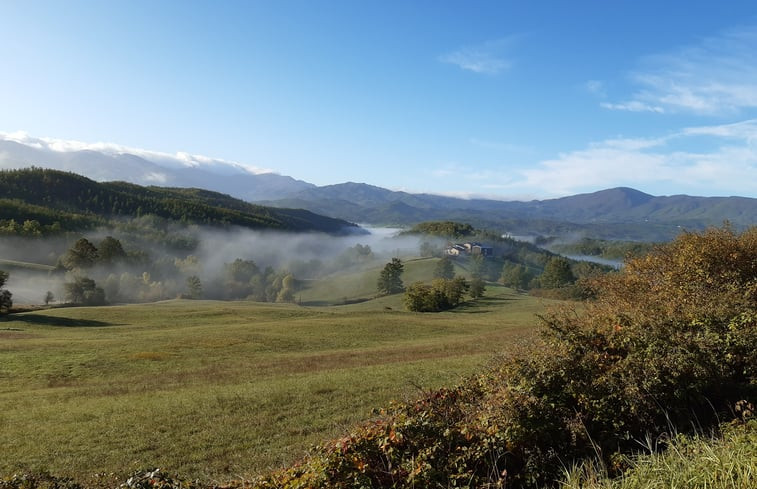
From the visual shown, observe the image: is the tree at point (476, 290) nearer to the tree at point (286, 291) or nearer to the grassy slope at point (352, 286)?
the grassy slope at point (352, 286)

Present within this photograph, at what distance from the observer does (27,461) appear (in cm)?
1456

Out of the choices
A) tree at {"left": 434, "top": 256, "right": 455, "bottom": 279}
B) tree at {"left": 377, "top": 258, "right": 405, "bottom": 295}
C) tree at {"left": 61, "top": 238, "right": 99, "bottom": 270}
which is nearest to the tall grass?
tree at {"left": 61, "top": 238, "right": 99, "bottom": 270}

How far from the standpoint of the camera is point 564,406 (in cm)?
948

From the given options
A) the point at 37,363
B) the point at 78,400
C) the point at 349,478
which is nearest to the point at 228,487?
the point at 349,478

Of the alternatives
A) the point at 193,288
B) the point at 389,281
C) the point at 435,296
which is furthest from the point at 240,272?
the point at 435,296

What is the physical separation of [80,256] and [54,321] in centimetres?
6890

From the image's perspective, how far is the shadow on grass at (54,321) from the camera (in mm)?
53531

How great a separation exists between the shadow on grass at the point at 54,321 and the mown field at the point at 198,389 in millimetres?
2179

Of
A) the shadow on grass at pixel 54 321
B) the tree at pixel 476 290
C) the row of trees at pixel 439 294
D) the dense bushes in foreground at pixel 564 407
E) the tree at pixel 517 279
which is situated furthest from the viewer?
the tree at pixel 517 279

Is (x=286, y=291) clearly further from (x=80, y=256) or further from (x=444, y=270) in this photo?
(x=80, y=256)

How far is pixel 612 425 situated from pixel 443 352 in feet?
83.6

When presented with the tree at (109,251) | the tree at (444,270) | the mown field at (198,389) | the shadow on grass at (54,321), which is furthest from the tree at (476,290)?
the tree at (109,251)

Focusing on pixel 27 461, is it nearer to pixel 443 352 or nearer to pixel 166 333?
pixel 443 352

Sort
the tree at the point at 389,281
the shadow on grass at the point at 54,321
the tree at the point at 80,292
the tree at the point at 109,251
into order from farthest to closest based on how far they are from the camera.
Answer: the tree at the point at 389,281
the tree at the point at 109,251
the tree at the point at 80,292
the shadow on grass at the point at 54,321
